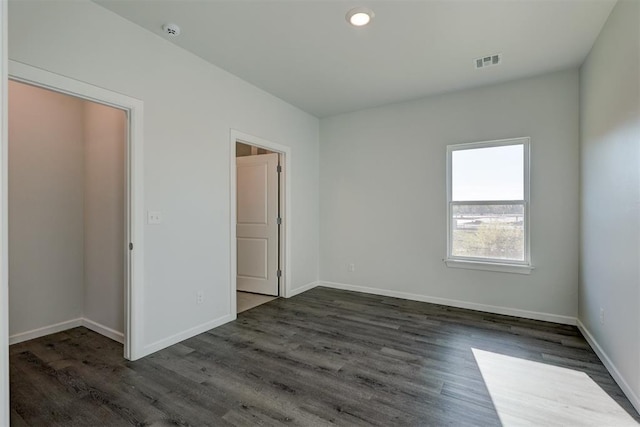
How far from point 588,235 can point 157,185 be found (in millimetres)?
4054

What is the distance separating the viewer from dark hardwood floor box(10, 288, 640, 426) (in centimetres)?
191

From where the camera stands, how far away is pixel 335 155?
496cm

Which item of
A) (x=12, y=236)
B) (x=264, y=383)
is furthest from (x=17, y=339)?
(x=264, y=383)

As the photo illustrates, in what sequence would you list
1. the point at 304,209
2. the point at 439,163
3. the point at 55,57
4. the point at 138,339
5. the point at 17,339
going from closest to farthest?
the point at 55,57, the point at 138,339, the point at 17,339, the point at 439,163, the point at 304,209

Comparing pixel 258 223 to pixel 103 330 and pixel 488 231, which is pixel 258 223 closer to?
pixel 103 330

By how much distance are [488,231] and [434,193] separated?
2.62 feet

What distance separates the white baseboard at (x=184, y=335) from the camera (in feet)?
8.84

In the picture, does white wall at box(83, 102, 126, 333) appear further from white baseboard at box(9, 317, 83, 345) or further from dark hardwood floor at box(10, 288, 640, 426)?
dark hardwood floor at box(10, 288, 640, 426)

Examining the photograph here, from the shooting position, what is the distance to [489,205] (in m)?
3.77

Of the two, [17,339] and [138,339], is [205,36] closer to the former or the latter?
[138,339]

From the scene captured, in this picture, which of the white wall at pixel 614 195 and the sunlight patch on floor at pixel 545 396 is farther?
the white wall at pixel 614 195

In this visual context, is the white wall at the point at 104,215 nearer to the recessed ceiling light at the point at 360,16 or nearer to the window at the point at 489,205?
the recessed ceiling light at the point at 360,16

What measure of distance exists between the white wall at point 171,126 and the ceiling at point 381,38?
0.19 m

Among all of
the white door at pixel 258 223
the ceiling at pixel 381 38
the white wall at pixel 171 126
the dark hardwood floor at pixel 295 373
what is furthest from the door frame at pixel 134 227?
the white door at pixel 258 223
